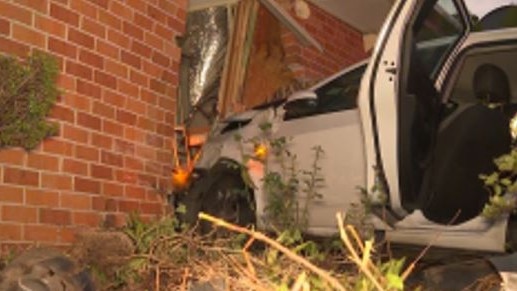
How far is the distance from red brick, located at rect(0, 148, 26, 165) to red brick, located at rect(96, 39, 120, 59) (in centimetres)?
105

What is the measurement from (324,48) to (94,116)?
3.84 metres

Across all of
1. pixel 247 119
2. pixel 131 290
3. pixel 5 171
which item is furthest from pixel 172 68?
pixel 131 290

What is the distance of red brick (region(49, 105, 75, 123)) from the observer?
4.59 metres

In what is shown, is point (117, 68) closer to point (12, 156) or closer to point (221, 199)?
point (12, 156)

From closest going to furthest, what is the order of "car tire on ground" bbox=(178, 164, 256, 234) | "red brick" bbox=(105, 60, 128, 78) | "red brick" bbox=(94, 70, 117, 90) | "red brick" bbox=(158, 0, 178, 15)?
"red brick" bbox=(94, 70, 117, 90)
"red brick" bbox=(105, 60, 128, 78)
"red brick" bbox=(158, 0, 178, 15)
"car tire on ground" bbox=(178, 164, 256, 234)

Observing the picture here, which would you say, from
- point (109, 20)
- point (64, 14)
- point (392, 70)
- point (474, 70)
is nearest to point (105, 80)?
point (109, 20)

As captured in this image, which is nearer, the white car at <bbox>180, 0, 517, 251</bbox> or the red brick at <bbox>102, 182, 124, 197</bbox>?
the white car at <bbox>180, 0, 517, 251</bbox>

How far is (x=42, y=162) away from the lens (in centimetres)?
448

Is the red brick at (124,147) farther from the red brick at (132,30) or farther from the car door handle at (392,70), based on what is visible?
the car door handle at (392,70)

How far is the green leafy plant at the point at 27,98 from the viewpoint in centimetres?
420

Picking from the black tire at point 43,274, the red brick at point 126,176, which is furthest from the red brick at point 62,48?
the black tire at point 43,274

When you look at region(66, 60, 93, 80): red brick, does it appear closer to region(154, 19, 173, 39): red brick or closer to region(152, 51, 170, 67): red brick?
region(152, 51, 170, 67): red brick

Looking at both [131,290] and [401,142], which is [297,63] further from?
[131,290]

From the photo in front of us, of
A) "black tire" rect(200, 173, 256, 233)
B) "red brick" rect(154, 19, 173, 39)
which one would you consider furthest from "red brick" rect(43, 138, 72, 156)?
"black tire" rect(200, 173, 256, 233)
